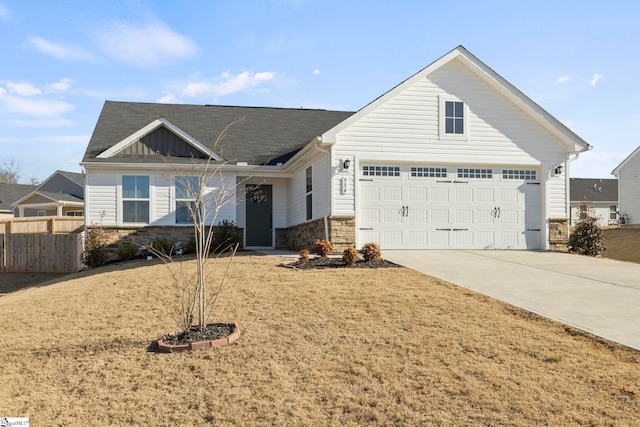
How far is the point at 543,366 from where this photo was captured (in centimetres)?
552

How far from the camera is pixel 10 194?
40.5 m

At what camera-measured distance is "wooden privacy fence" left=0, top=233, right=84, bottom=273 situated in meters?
17.0

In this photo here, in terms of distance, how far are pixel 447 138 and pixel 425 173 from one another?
1179 millimetres

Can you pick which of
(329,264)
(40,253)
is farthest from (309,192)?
(40,253)

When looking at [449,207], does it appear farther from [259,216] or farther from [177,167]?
[177,167]

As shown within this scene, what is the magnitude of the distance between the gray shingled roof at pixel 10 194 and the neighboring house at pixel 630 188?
4218cm

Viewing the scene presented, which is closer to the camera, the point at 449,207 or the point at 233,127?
the point at 449,207

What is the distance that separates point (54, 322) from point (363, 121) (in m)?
9.25

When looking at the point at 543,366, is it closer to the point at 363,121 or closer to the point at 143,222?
the point at 363,121

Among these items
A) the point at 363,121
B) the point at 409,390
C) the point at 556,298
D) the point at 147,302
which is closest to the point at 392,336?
the point at 409,390

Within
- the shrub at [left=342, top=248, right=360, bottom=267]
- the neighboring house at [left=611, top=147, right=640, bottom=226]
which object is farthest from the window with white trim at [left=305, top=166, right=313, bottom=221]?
the neighboring house at [left=611, top=147, right=640, bottom=226]

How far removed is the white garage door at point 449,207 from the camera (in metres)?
14.3

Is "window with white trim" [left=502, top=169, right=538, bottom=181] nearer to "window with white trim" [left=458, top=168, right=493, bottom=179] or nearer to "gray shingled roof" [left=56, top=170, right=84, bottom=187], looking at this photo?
"window with white trim" [left=458, top=168, right=493, bottom=179]

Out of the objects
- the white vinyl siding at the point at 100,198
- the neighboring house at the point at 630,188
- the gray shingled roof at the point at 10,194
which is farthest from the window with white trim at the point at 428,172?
the gray shingled roof at the point at 10,194
